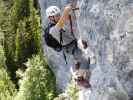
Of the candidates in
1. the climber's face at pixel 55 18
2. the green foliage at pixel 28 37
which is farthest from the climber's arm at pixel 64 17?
the green foliage at pixel 28 37

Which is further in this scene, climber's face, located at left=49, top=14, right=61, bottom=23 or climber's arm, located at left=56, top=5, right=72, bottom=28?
climber's face, located at left=49, top=14, right=61, bottom=23

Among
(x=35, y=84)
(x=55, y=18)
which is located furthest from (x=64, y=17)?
(x=35, y=84)

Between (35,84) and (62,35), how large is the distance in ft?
99.3

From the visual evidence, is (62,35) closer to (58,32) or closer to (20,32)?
(58,32)

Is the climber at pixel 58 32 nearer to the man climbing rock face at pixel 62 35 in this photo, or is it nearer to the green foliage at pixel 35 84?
the man climbing rock face at pixel 62 35

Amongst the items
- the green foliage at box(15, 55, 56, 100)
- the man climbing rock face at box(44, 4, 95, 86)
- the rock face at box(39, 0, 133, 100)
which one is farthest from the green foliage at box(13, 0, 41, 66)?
the rock face at box(39, 0, 133, 100)

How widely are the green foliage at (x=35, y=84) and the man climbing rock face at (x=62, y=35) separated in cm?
2816

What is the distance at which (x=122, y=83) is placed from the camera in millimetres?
12305

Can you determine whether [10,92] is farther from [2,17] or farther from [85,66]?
[85,66]

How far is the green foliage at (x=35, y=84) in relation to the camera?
139ft

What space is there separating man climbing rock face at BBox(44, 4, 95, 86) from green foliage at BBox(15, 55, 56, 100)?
2816 centimetres

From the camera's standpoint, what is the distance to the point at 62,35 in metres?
13.5

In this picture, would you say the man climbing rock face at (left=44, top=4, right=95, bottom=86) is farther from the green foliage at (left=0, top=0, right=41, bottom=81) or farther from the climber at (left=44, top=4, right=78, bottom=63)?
→ the green foliage at (left=0, top=0, right=41, bottom=81)

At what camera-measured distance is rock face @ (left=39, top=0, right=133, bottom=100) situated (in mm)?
12211
